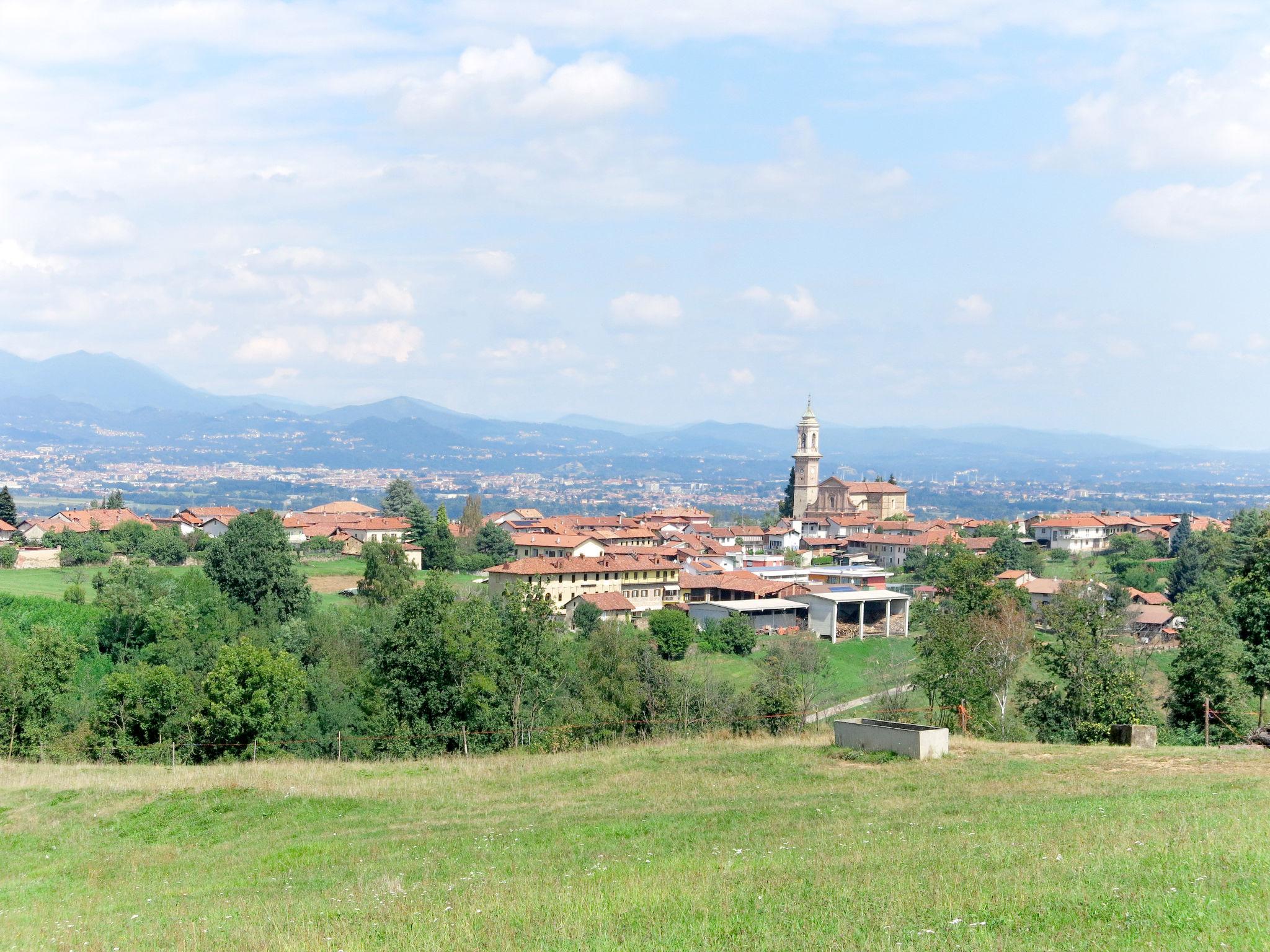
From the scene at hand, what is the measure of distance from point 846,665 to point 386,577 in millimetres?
25868

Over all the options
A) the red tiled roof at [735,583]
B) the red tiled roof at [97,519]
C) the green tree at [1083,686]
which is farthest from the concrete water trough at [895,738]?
the red tiled roof at [97,519]

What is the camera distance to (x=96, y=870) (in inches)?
610

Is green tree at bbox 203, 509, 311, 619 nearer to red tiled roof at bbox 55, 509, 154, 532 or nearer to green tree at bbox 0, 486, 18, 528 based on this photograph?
red tiled roof at bbox 55, 509, 154, 532

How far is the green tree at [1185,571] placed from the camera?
7875 centimetres

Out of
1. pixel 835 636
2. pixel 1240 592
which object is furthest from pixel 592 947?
pixel 835 636

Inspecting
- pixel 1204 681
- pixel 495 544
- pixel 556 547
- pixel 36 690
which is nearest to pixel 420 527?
pixel 495 544

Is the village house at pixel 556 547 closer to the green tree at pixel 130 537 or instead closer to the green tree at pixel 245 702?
the green tree at pixel 130 537

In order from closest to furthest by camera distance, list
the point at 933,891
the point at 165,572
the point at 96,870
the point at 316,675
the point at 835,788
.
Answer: the point at 933,891 → the point at 96,870 → the point at 835,788 → the point at 316,675 → the point at 165,572

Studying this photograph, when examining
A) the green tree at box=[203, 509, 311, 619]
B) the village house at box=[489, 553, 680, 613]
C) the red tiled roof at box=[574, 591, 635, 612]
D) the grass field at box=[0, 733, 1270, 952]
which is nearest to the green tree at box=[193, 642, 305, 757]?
the grass field at box=[0, 733, 1270, 952]

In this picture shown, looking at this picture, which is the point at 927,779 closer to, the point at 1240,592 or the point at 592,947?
the point at 592,947

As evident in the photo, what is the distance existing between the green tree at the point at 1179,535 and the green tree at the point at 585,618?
58.8 m

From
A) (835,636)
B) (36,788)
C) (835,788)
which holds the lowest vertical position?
(835,636)

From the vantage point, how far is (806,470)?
136375 mm

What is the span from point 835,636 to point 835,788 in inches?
2030
